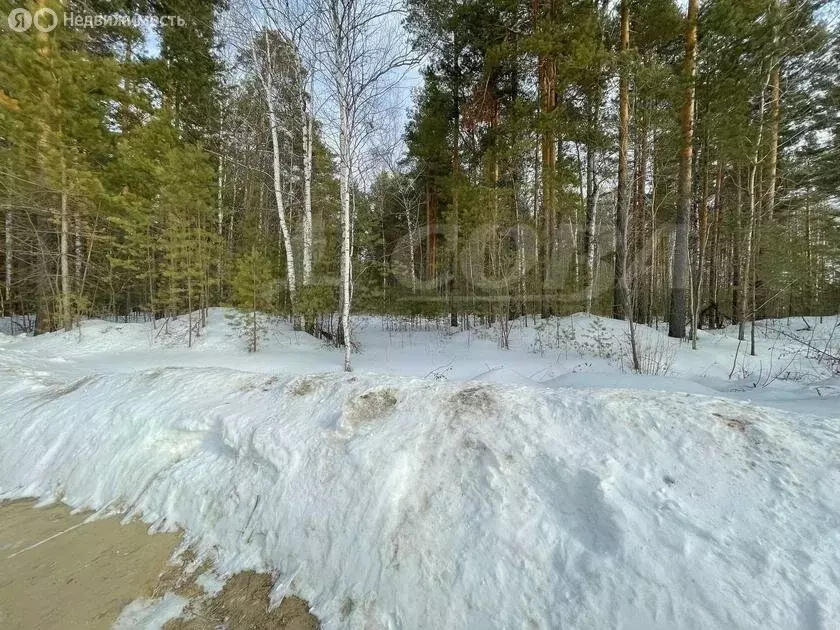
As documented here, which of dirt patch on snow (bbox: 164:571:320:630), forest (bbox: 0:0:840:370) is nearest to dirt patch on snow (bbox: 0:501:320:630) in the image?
dirt patch on snow (bbox: 164:571:320:630)

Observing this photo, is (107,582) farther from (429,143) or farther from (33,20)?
(429,143)

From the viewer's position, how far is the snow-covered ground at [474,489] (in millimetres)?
1254

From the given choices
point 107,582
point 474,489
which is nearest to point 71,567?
point 107,582

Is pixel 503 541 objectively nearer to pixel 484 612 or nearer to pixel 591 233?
pixel 484 612

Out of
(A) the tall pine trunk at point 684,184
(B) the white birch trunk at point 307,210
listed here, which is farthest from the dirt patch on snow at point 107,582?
(A) the tall pine trunk at point 684,184

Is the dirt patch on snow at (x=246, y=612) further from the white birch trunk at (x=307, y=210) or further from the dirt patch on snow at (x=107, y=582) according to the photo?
the white birch trunk at (x=307, y=210)

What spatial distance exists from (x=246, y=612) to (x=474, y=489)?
1.19 meters

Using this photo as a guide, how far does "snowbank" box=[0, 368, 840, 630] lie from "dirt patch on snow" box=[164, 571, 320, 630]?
0.06 m

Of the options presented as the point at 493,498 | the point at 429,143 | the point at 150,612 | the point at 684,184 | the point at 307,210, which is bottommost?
the point at 150,612

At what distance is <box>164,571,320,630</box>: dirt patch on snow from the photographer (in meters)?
1.53

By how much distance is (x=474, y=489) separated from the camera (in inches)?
68.4

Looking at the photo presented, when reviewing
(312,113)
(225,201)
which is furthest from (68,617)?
(225,201)

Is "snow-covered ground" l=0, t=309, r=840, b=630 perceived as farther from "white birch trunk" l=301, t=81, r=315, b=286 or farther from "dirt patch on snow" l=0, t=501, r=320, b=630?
"white birch trunk" l=301, t=81, r=315, b=286

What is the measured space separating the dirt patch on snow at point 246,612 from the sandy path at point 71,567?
Result: 1.08ft
